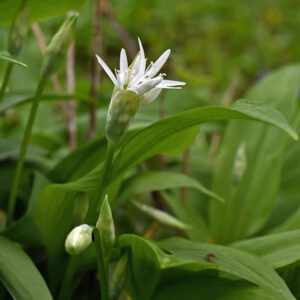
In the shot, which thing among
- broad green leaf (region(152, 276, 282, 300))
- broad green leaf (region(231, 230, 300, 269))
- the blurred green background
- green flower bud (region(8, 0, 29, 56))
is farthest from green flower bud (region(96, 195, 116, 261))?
the blurred green background

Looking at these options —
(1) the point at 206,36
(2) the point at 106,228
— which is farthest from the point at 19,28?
(1) the point at 206,36

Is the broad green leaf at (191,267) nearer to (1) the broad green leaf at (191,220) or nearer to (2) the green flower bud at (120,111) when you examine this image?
(2) the green flower bud at (120,111)

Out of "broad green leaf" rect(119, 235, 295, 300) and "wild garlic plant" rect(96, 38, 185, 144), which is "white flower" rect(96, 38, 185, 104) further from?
"broad green leaf" rect(119, 235, 295, 300)

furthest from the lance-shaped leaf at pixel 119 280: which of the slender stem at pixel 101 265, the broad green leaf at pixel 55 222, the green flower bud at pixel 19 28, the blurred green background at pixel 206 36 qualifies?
the blurred green background at pixel 206 36

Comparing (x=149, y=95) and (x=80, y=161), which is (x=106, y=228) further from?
(x=80, y=161)

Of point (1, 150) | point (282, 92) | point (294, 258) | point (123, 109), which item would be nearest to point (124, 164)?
point (123, 109)

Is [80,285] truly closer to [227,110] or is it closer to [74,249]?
[74,249]
